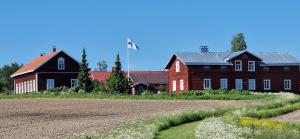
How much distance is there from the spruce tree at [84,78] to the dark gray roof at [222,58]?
37.7 feet

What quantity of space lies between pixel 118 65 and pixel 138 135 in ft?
167

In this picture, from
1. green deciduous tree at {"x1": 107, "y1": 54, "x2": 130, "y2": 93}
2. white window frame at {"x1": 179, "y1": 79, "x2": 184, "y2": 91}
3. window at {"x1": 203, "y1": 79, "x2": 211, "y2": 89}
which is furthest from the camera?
white window frame at {"x1": 179, "y1": 79, "x2": 184, "y2": 91}

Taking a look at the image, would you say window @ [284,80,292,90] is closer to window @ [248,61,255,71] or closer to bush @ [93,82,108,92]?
window @ [248,61,255,71]

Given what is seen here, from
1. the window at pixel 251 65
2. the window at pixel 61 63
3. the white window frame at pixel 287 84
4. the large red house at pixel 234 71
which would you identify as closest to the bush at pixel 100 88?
the window at pixel 61 63

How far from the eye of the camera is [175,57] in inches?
3115

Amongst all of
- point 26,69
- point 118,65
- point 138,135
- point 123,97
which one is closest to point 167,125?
point 138,135

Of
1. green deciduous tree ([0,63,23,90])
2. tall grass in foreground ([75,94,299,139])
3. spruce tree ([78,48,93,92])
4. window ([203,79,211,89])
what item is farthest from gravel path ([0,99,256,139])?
green deciduous tree ([0,63,23,90])

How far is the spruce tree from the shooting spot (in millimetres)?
69250

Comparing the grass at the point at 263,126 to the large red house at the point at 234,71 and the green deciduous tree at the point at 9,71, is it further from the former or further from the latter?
the green deciduous tree at the point at 9,71

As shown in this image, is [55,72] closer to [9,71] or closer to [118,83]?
[118,83]

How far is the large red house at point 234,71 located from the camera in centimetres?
7569

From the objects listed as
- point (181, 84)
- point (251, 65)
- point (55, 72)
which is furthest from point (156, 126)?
point (251, 65)

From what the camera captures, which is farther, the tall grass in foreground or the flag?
the flag

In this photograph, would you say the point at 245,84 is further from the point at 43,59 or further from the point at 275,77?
the point at 43,59
